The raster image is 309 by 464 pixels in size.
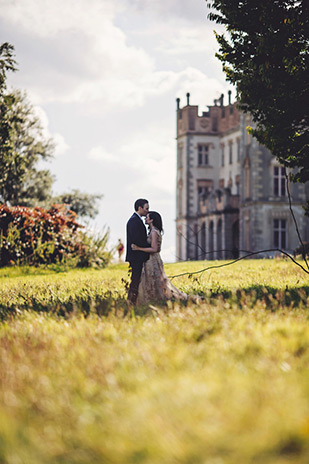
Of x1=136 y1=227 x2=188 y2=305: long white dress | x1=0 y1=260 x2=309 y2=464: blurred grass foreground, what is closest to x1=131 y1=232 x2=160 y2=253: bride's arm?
x1=136 y1=227 x2=188 y2=305: long white dress

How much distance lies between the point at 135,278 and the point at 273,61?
5843 mm

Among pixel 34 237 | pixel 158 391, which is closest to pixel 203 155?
pixel 34 237

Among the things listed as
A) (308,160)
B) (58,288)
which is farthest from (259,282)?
(58,288)

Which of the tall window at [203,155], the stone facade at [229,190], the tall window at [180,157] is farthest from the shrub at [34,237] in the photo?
the tall window at [180,157]

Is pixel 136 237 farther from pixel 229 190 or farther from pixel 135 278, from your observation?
pixel 229 190

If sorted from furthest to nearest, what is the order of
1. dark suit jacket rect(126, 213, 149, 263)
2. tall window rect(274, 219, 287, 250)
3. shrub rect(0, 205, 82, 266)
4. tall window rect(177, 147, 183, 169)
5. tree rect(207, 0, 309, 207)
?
tall window rect(177, 147, 183, 169) < tall window rect(274, 219, 287, 250) < shrub rect(0, 205, 82, 266) < tree rect(207, 0, 309, 207) < dark suit jacket rect(126, 213, 149, 263)

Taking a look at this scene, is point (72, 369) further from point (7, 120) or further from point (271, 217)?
point (271, 217)

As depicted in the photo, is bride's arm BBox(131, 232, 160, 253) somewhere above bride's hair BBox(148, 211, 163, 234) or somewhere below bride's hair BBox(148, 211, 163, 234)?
below

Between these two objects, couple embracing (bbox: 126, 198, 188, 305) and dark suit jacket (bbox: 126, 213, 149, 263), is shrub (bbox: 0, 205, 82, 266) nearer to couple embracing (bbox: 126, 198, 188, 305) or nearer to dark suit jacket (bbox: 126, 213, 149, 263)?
couple embracing (bbox: 126, 198, 188, 305)

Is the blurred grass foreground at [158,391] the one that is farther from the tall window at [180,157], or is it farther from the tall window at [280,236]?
the tall window at [180,157]

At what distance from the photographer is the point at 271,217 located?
49688 mm

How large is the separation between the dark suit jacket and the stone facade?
31704 millimetres

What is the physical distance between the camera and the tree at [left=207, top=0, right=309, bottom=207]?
46.5 feet

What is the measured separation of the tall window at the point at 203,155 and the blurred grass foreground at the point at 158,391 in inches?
2170
